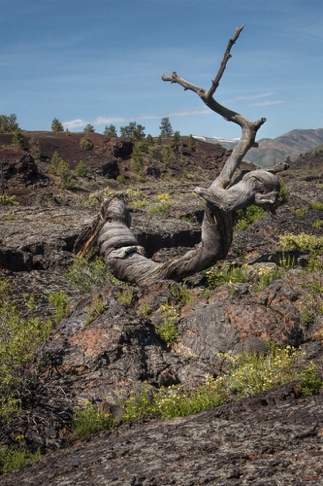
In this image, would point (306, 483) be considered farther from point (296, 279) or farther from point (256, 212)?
point (256, 212)

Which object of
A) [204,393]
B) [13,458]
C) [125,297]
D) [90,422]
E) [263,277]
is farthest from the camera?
[263,277]

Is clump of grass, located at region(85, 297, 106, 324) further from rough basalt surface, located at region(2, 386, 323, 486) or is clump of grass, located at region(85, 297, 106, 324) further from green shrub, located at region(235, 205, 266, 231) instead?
green shrub, located at region(235, 205, 266, 231)

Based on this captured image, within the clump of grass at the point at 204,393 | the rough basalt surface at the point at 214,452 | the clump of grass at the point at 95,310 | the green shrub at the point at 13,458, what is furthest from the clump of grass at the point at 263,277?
the green shrub at the point at 13,458

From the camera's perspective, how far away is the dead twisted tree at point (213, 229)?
10.7 m

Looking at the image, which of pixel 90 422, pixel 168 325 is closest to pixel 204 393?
pixel 90 422

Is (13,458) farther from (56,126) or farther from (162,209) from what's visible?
(56,126)

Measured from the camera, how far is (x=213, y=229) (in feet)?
36.0

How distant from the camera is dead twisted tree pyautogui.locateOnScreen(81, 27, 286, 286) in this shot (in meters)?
10.7

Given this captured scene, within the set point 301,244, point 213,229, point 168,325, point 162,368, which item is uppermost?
point 213,229

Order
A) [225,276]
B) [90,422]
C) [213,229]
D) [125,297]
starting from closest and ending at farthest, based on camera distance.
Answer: [90,422]
[125,297]
[225,276]
[213,229]

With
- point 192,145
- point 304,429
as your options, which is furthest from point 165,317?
point 192,145

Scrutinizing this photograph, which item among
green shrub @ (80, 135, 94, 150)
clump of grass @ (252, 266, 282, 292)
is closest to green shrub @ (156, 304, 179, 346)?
clump of grass @ (252, 266, 282, 292)

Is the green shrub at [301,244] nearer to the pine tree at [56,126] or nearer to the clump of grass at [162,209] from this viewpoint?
the clump of grass at [162,209]

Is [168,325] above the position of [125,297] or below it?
below
